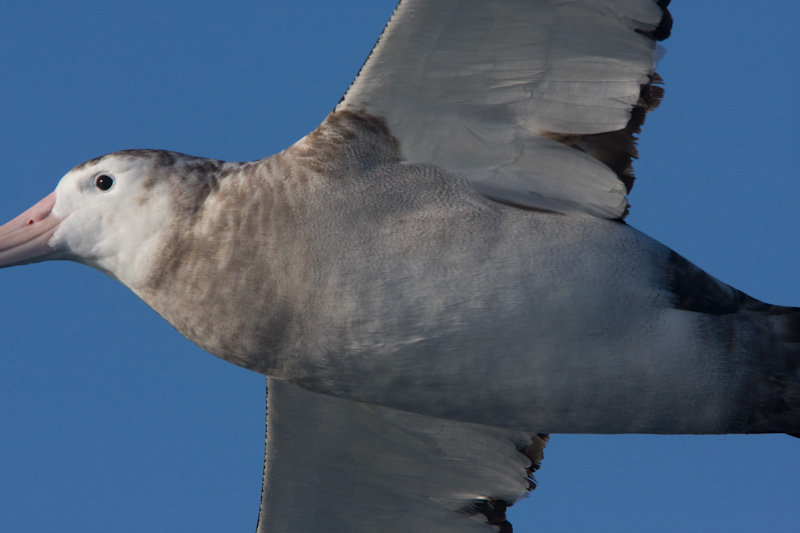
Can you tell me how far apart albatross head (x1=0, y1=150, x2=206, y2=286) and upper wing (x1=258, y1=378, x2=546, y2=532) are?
2278 mm

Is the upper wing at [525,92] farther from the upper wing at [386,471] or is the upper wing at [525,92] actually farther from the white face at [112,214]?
the upper wing at [386,471]

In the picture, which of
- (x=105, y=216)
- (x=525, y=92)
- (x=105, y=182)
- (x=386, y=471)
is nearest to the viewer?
(x=525, y=92)

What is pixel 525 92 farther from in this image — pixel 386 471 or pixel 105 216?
pixel 386 471

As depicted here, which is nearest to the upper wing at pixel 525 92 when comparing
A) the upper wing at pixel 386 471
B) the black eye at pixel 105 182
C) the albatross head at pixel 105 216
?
the albatross head at pixel 105 216

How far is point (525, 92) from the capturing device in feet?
27.5

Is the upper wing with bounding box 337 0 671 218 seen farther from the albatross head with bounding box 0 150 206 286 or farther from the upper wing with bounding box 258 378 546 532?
the upper wing with bounding box 258 378 546 532

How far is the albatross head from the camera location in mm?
8281

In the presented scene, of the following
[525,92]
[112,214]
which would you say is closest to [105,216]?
[112,214]

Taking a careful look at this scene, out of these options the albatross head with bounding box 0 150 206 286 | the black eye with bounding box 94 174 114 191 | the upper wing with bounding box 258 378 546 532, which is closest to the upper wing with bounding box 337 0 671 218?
the albatross head with bounding box 0 150 206 286

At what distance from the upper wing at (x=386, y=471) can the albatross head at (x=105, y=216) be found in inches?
89.7

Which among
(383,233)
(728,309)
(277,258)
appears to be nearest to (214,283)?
(277,258)

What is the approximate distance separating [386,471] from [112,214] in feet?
11.8

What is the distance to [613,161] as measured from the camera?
863cm

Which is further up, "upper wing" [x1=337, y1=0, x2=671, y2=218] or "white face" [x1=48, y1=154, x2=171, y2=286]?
"upper wing" [x1=337, y1=0, x2=671, y2=218]
